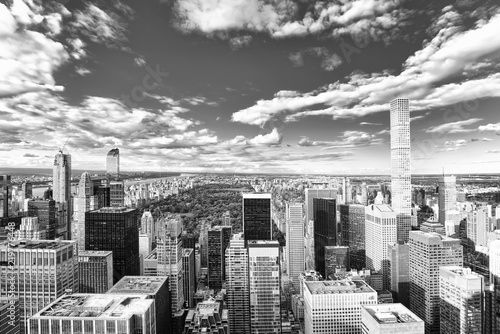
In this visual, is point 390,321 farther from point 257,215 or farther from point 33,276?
point 257,215

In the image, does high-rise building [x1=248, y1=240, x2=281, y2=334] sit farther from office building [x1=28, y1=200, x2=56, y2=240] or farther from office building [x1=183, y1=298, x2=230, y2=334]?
office building [x1=28, y1=200, x2=56, y2=240]

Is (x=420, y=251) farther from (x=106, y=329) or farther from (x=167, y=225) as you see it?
(x=106, y=329)

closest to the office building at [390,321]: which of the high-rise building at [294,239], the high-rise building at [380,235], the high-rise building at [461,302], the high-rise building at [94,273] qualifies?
the high-rise building at [461,302]

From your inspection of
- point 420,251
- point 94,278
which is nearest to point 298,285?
point 420,251

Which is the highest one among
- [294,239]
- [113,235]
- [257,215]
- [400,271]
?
[257,215]

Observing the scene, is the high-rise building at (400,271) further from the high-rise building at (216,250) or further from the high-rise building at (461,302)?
the high-rise building at (216,250)

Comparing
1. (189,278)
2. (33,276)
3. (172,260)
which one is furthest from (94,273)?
(189,278)
